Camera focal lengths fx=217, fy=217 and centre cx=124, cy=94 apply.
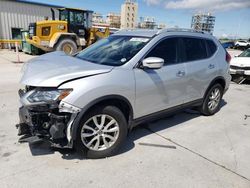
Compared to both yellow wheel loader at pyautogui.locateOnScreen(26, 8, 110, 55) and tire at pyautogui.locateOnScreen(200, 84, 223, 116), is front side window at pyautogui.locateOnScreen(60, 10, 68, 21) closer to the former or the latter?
yellow wheel loader at pyautogui.locateOnScreen(26, 8, 110, 55)

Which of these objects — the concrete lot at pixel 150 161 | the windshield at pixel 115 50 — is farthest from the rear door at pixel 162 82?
the concrete lot at pixel 150 161

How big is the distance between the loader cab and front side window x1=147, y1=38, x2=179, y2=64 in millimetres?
11618

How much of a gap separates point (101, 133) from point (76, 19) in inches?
507

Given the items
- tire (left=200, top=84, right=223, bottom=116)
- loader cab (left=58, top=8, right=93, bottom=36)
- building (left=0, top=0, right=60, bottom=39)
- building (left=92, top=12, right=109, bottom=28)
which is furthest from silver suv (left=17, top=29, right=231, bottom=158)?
building (left=92, top=12, right=109, bottom=28)

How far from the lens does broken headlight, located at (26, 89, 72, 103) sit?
2588 millimetres

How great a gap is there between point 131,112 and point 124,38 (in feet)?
4.59

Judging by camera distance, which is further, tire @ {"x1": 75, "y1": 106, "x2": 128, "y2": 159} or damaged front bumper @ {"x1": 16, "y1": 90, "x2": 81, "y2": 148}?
tire @ {"x1": 75, "y1": 106, "x2": 128, "y2": 159}

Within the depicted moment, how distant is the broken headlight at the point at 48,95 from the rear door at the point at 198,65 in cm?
230

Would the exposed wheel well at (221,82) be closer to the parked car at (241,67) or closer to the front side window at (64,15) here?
the parked car at (241,67)

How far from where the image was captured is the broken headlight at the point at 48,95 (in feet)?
8.49

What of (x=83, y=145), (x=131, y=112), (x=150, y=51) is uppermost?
(x=150, y=51)

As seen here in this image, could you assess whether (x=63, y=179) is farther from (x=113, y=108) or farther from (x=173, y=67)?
(x=173, y=67)

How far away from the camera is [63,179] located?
261cm

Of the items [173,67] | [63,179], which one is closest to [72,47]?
[173,67]
